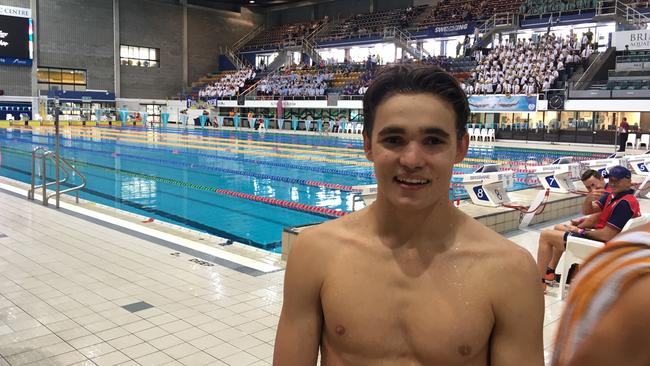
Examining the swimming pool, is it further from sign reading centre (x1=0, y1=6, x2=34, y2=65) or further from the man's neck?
sign reading centre (x1=0, y1=6, x2=34, y2=65)

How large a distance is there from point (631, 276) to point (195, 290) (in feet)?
14.4

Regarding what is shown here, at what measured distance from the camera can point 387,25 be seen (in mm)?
38812

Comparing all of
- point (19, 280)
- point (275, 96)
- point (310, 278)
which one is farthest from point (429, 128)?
point (275, 96)

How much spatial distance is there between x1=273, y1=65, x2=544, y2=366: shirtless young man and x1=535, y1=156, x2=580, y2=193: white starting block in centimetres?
918

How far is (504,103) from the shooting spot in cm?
2462

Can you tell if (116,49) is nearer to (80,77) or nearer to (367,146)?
(80,77)

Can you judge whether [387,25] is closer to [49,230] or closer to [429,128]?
[49,230]

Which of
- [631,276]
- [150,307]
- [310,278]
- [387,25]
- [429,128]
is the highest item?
[387,25]

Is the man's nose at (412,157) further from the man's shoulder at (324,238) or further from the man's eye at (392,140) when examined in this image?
the man's shoulder at (324,238)

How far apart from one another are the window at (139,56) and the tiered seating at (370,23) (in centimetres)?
1269

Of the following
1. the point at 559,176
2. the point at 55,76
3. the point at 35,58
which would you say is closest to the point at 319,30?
the point at 55,76

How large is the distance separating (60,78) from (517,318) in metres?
41.9

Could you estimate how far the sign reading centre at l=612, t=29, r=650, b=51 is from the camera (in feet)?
73.4

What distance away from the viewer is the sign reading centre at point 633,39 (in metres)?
22.4
